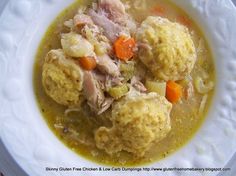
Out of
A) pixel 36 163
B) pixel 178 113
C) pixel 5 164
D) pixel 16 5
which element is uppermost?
pixel 16 5

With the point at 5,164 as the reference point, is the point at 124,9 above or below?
above

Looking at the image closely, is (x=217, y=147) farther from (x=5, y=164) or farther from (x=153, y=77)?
(x=5, y=164)

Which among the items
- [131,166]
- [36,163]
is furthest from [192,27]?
[36,163]

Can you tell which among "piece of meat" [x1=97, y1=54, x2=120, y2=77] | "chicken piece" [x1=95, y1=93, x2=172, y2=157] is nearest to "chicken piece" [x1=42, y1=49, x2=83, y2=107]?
"piece of meat" [x1=97, y1=54, x2=120, y2=77]

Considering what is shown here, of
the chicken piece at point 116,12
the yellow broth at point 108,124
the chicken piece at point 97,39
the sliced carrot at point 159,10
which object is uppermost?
the sliced carrot at point 159,10

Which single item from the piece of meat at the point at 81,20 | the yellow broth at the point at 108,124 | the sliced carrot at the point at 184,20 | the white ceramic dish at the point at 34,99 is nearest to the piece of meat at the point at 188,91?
the yellow broth at the point at 108,124

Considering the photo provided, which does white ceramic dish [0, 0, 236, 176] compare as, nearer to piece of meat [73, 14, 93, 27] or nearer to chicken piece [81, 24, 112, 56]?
piece of meat [73, 14, 93, 27]

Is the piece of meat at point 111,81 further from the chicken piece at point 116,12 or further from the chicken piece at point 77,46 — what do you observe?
the chicken piece at point 116,12

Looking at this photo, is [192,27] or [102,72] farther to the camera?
A: [192,27]
